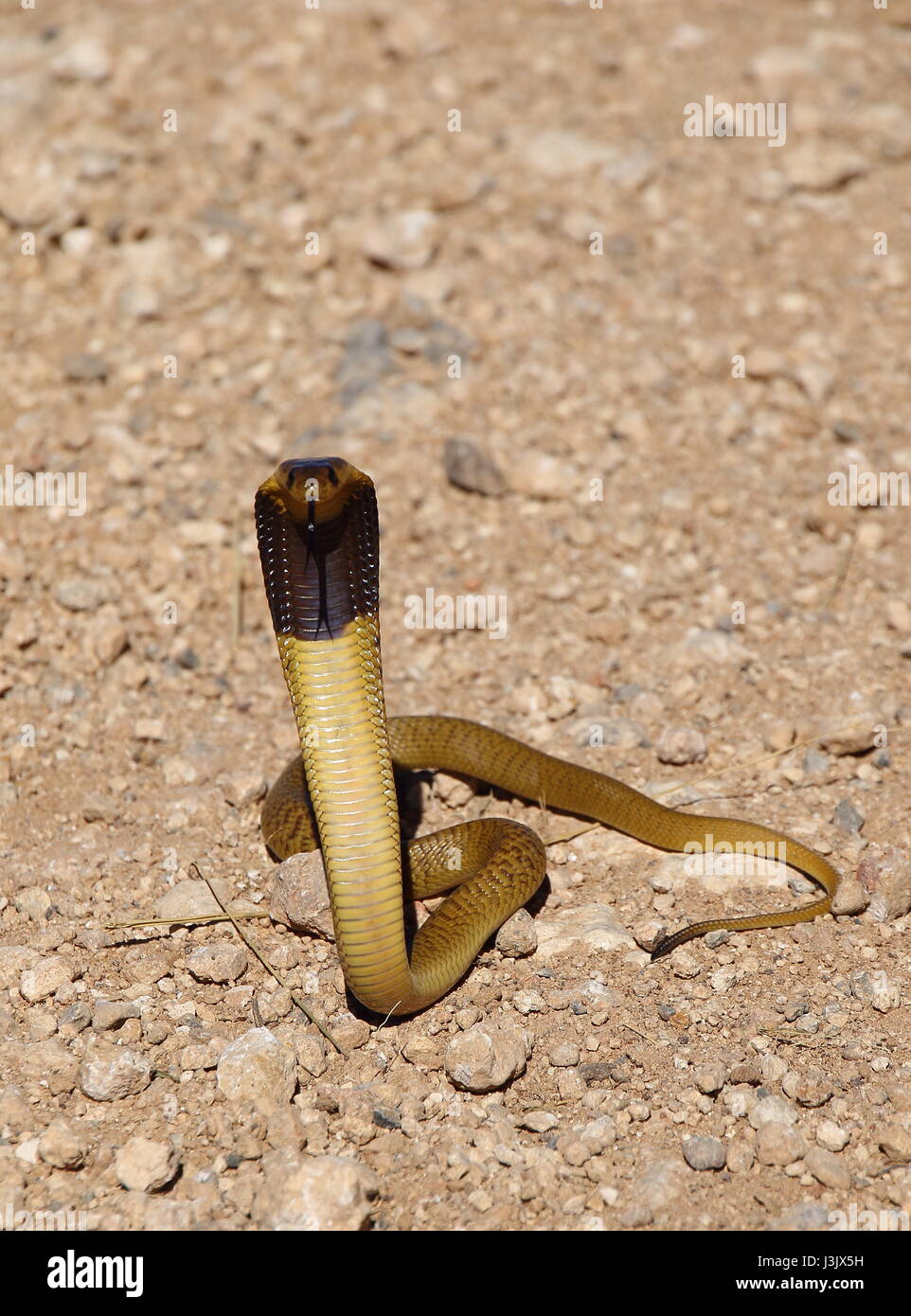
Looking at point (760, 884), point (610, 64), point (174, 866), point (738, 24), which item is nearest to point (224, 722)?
point (174, 866)

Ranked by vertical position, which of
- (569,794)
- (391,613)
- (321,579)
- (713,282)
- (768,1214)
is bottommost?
(768,1214)

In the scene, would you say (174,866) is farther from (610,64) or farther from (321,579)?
(610,64)

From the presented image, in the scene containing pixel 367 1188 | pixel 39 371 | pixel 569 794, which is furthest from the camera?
pixel 39 371

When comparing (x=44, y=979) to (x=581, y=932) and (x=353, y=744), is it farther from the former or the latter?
(x=581, y=932)

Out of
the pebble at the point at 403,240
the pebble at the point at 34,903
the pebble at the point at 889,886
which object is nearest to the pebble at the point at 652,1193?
the pebble at the point at 889,886

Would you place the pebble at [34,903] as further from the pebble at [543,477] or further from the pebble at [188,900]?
the pebble at [543,477]

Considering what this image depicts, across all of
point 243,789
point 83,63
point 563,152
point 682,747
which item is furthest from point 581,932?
point 83,63
